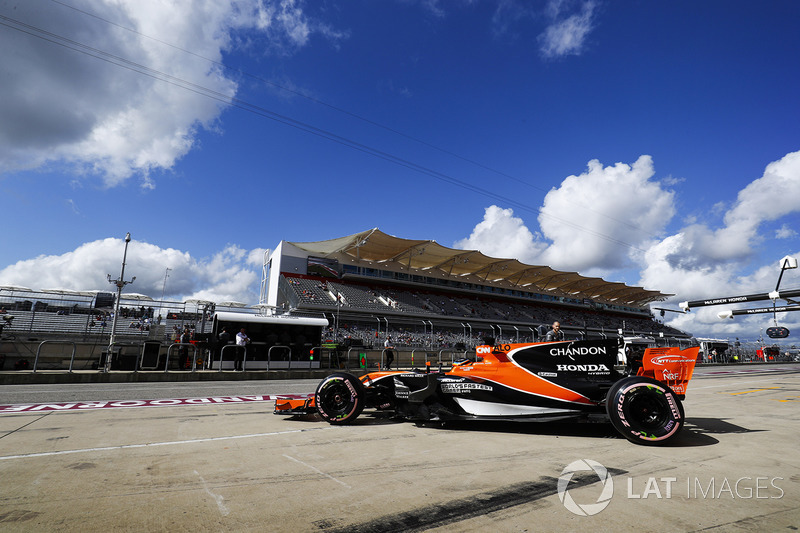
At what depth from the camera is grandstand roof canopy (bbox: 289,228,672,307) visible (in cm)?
4406

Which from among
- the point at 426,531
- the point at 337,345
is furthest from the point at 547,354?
the point at 337,345

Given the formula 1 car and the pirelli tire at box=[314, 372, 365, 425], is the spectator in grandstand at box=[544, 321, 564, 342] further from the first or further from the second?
the pirelli tire at box=[314, 372, 365, 425]

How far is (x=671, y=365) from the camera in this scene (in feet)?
18.7

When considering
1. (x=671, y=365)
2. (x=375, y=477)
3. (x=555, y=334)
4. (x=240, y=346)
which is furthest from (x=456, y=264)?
(x=375, y=477)

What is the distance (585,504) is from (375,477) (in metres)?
1.57

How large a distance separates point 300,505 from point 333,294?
130 ft

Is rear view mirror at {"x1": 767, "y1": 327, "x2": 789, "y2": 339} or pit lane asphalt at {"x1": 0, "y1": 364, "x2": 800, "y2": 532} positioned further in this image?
rear view mirror at {"x1": 767, "y1": 327, "x2": 789, "y2": 339}

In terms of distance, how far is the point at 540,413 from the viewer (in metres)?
5.16

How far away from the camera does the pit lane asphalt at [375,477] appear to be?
2430 millimetres

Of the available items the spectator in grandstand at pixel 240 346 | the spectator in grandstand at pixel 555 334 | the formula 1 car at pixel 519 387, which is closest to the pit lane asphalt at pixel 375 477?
the formula 1 car at pixel 519 387

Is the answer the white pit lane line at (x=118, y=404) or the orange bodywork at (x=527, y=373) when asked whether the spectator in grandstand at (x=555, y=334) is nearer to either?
the orange bodywork at (x=527, y=373)

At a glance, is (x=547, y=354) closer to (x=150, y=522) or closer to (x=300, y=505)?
(x=300, y=505)

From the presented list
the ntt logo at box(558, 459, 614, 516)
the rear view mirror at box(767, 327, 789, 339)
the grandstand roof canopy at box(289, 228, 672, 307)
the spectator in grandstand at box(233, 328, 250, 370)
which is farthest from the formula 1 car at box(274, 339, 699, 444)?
the rear view mirror at box(767, 327, 789, 339)

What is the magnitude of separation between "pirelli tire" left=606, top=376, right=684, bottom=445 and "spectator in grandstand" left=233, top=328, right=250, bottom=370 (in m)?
14.4
